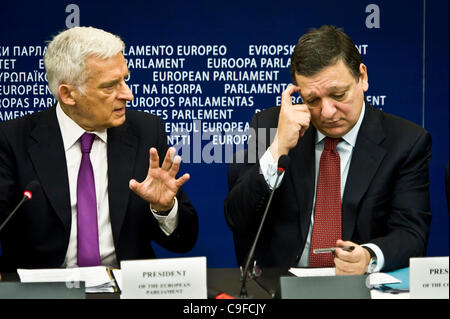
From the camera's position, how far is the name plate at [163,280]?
1.76 m

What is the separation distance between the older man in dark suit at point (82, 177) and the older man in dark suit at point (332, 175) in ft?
1.21

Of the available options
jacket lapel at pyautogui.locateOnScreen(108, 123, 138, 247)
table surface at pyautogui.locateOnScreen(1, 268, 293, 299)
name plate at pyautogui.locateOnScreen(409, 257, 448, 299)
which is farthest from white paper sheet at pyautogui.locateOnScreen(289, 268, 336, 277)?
jacket lapel at pyautogui.locateOnScreen(108, 123, 138, 247)

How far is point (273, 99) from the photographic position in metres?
→ 3.96

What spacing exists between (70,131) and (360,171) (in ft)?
4.02

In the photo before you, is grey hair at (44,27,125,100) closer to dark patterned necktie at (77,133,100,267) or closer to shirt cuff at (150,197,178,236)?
dark patterned necktie at (77,133,100,267)

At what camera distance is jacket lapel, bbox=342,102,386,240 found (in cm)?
248

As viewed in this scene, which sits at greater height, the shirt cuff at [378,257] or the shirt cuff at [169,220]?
the shirt cuff at [169,220]

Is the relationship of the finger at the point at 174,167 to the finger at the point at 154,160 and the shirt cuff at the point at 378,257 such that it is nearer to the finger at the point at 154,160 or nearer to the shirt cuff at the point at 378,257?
the finger at the point at 154,160

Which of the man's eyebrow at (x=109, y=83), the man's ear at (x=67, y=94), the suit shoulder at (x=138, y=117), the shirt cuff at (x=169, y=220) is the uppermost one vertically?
the man's eyebrow at (x=109, y=83)

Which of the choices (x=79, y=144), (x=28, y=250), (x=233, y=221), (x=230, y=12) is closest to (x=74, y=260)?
(x=28, y=250)

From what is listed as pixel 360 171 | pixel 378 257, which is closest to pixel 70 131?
pixel 360 171

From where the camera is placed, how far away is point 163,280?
1.77m

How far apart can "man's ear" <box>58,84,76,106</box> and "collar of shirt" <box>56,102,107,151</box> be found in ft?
0.24

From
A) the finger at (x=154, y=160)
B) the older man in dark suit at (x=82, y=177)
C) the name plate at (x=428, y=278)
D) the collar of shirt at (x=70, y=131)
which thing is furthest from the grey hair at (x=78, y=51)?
the name plate at (x=428, y=278)
